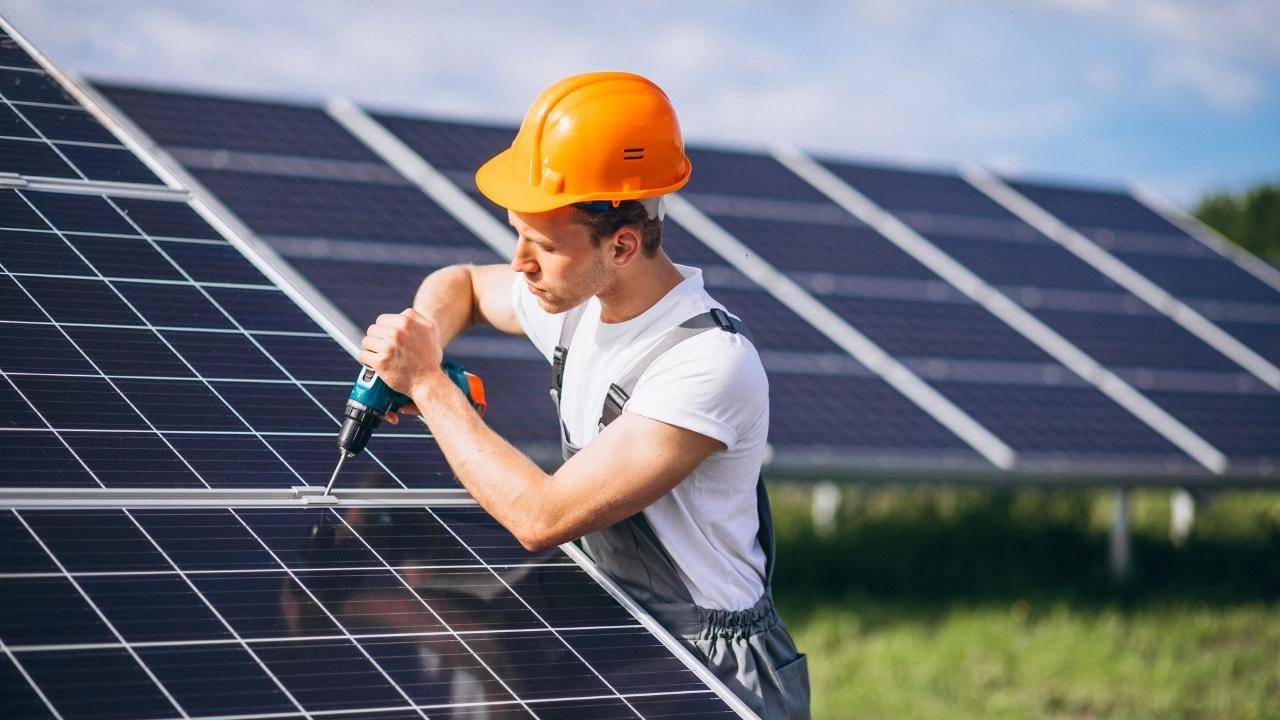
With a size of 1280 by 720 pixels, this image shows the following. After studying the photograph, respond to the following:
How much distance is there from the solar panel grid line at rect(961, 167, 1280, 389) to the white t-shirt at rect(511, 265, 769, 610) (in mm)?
9592

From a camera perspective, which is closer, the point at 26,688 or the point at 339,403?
the point at 26,688

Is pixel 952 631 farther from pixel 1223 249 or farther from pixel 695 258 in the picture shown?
pixel 1223 249

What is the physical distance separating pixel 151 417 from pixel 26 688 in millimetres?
1234

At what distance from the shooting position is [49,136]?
16.7 feet

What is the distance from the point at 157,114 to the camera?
1067 centimetres

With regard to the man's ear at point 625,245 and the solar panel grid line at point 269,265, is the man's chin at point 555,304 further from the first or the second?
the solar panel grid line at point 269,265

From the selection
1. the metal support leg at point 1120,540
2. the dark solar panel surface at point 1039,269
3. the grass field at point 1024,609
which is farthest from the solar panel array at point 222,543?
the dark solar panel surface at point 1039,269

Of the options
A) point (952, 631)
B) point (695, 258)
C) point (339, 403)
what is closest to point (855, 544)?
point (952, 631)

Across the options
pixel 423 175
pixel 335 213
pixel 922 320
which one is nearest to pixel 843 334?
pixel 922 320

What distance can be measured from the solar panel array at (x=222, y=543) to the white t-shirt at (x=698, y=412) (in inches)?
11.4

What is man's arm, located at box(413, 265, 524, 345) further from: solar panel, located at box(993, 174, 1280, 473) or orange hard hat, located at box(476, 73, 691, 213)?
solar panel, located at box(993, 174, 1280, 473)

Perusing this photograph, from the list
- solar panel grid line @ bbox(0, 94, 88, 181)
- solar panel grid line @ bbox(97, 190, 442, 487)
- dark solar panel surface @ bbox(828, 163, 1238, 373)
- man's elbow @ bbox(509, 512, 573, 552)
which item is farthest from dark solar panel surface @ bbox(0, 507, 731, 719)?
dark solar panel surface @ bbox(828, 163, 1238, 373)

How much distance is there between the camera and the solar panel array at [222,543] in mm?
2992

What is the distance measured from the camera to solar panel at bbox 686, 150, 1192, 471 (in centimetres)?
1027
